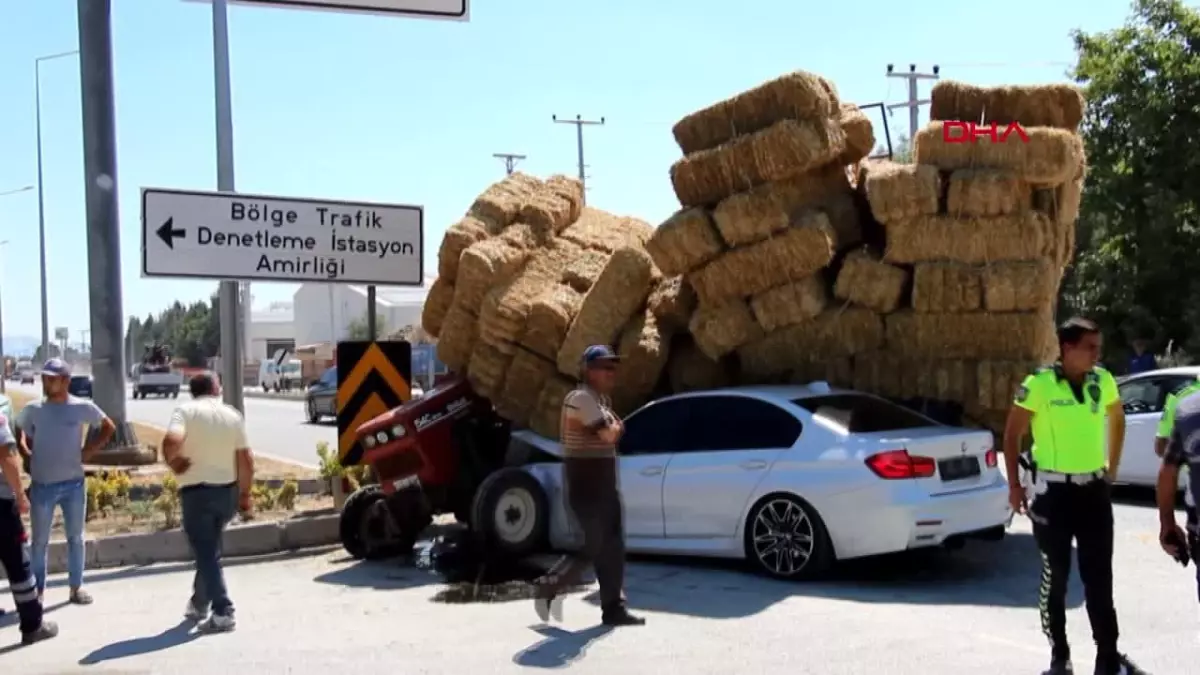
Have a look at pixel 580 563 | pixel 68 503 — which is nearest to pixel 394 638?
pixel 580 563

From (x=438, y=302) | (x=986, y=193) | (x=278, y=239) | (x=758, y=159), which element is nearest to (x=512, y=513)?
(x=438, y=302)

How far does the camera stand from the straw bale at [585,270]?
11.9 m

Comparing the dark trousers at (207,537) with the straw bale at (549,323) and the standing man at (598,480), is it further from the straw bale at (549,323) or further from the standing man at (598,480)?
the straw bale at (549,323)

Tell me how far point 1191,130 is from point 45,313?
5255 centimetres

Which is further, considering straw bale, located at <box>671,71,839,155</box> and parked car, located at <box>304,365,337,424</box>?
parked car, located at <box>304,365,337,424</box>

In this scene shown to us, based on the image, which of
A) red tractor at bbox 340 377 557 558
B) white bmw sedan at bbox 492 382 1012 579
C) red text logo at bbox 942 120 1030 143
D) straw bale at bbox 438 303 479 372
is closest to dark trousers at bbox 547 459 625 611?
white bmw sedan at bbox 492 382 1012 579

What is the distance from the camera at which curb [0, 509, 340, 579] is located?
10336 mm

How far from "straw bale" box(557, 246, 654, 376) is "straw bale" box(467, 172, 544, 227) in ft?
5.57

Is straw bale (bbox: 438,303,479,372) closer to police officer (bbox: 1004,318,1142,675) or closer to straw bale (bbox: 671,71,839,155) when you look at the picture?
straw bale (bbox: 671,71,839,155)

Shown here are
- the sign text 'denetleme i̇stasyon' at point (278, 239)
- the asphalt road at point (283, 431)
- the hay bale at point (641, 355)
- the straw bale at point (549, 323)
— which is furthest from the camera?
the asphalt road at point (283, 431)

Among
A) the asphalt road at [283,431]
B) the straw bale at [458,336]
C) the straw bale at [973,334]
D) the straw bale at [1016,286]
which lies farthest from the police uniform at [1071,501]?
the asphalt road at [283,431]

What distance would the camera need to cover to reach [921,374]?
32.3 feet

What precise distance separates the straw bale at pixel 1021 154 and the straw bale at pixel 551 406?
3547mm

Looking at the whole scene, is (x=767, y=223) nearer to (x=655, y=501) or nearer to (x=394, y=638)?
(x=655, y=501)
